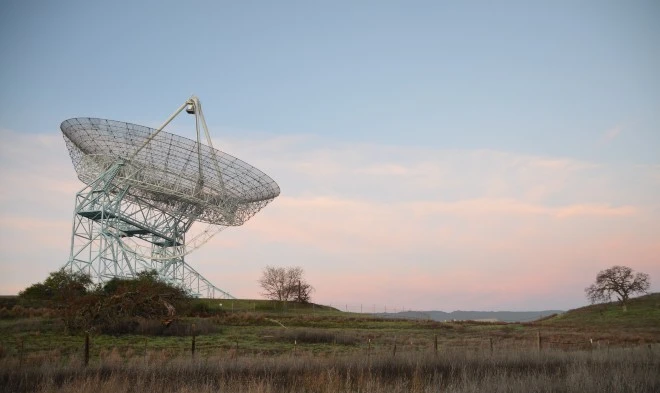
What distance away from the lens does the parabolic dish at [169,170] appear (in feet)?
158

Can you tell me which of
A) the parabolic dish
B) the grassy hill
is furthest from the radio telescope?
the grassy hill

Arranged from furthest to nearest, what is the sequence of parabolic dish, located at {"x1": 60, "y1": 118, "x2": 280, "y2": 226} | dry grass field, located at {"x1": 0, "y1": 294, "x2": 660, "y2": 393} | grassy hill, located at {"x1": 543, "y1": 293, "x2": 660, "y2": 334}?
grassy hill, located at {"x1": 543, "y1": 293, "x2": 660, "y2": 334} → parabolic dish, located at {"x1": 60, "y1": 118, "x2": 280, "y2": 226} → dry grass field, located at {"x1": 0, "y1": 294, "x2": 660, "y2": 393}

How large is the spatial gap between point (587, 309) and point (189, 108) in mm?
65959

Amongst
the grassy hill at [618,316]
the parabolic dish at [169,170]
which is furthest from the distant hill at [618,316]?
the parabolic dish at [169,170]

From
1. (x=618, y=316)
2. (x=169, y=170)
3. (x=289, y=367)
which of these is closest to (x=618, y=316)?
(x=618, y=316)

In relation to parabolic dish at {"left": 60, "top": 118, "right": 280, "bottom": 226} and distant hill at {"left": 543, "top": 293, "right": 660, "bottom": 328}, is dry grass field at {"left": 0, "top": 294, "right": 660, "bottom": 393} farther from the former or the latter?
distant hill at {"left": 543, "top": 293, "right": 660, "bottom": 328}

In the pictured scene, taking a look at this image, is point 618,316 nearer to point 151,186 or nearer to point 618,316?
point 618,316

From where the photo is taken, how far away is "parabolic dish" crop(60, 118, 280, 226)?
4825cm

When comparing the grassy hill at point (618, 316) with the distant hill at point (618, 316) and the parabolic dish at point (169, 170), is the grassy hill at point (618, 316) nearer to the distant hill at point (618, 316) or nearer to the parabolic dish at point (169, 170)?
the distant hill at point (618, 316)

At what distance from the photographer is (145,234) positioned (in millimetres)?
61906

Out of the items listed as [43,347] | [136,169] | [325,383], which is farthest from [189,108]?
[325,383]

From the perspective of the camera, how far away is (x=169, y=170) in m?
52.6

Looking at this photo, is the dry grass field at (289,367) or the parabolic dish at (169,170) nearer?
the dry grass field at (289,367)

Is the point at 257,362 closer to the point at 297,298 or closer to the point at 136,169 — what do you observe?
the point at 136,169
